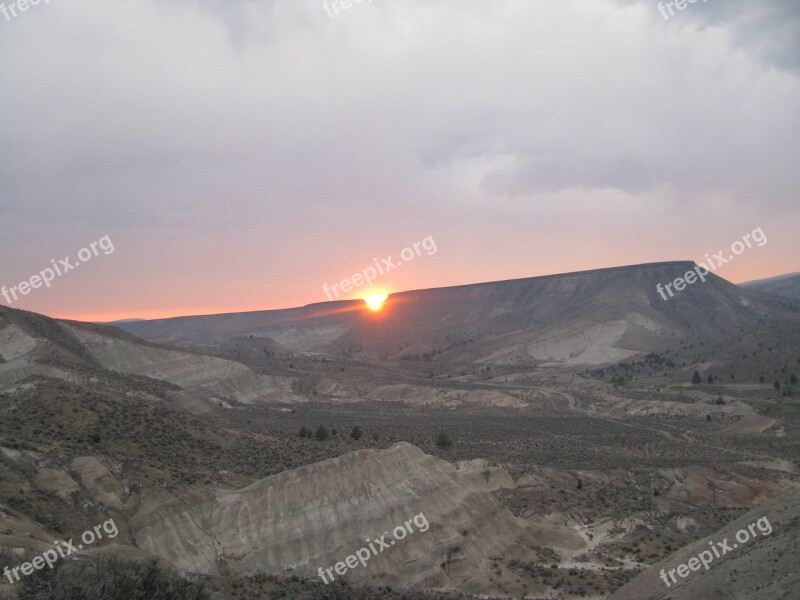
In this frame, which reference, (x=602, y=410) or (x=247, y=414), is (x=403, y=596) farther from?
(x=602, y=410)

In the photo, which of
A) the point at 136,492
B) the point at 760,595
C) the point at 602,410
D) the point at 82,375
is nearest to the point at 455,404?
the point at 602,410

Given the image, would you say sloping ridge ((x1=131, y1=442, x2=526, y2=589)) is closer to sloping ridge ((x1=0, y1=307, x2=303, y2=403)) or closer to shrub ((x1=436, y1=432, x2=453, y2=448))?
shrub ((x1=436, y1=432, x2=453, y2=448))

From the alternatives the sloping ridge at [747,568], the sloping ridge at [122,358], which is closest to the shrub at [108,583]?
the sloping ridge at [747,568]

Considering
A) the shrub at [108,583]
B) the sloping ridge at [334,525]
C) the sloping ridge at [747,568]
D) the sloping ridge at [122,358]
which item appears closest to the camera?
the shrub at [108,583]

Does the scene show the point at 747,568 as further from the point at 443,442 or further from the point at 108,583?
the point at 443,442

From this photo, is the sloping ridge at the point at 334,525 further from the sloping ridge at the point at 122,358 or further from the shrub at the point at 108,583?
the sloping ridge at the point at 122,358

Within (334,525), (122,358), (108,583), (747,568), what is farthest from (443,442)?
(122,358)
